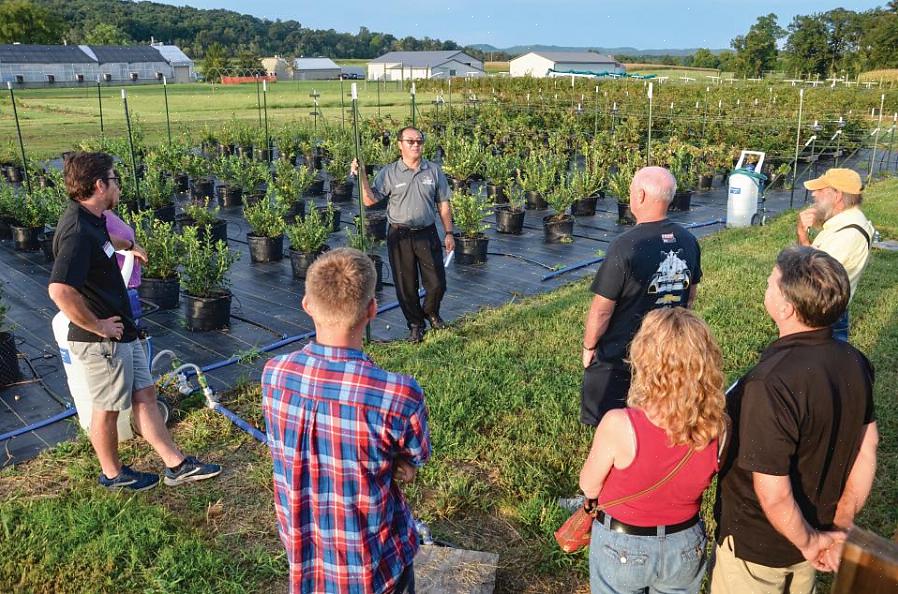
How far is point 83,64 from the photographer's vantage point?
219 ft

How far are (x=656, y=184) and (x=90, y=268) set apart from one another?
2657 millimetres

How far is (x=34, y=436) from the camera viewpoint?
173 inches

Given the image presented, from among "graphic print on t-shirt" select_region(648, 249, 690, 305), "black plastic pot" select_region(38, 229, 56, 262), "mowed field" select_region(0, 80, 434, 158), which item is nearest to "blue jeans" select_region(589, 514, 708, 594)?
"graphic print on t-shirt" select_region(648, 249, 690, 305)

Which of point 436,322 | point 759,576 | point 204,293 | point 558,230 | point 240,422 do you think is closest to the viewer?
point 759,576

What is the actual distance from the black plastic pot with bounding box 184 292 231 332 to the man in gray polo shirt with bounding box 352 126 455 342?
1.61 meters

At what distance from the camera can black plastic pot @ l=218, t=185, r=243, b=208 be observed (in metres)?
11.4

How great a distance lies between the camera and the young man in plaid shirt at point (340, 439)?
1848mm

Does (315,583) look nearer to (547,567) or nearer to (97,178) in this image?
(547,567)

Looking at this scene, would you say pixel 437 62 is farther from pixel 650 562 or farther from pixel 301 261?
pixel 650 562

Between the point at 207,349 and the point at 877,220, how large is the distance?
9.41m

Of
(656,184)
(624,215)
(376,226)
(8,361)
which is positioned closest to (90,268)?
(8,361)

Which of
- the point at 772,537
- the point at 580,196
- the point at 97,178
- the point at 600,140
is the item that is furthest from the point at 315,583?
the point at 600,140

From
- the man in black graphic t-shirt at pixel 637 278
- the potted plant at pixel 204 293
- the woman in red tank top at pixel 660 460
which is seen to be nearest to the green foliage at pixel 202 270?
the potted plant at pixel 204 293

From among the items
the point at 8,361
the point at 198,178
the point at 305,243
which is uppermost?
the point at 198,178
